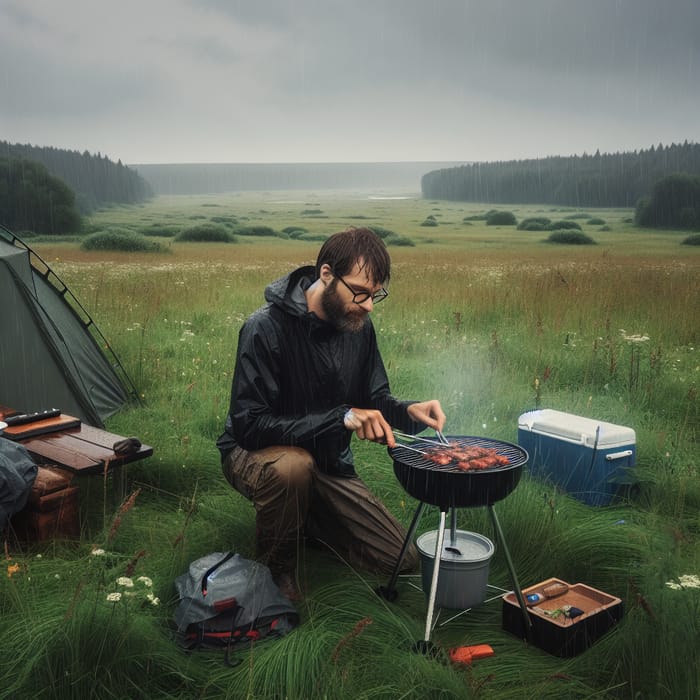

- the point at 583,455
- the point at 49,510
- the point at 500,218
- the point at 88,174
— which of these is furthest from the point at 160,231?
the point at 583,455

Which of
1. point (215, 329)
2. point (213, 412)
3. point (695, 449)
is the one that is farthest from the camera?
point (215, 329)

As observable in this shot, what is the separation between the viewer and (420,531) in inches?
161

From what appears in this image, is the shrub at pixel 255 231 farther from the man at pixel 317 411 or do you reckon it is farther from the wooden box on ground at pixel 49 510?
the man at pixel 317 411

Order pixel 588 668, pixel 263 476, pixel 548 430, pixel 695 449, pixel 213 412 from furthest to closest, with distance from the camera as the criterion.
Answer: pixel 213 412 → pixel 695 449 → pixel 548 430 → pixel 263 476 → pixel 588 668

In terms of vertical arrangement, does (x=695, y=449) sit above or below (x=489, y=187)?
below

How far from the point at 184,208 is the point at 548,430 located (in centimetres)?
1534

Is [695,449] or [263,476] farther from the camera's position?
[695,449]

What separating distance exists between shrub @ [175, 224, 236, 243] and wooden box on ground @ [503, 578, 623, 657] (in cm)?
1529

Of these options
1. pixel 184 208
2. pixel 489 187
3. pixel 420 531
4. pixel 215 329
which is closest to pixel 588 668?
pixel 420 531

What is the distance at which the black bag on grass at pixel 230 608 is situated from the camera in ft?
9.65

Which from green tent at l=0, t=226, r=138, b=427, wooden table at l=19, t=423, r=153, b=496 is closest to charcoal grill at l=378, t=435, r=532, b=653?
wooden table at l=19, t=423, r=153, b=496

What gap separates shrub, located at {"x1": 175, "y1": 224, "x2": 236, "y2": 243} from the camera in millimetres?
17531

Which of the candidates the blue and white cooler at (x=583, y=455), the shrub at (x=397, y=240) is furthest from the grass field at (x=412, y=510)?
the shrub at (x=397, y=240)

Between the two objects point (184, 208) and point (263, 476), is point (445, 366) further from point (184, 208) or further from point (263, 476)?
point (184, 208)
